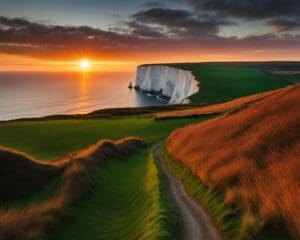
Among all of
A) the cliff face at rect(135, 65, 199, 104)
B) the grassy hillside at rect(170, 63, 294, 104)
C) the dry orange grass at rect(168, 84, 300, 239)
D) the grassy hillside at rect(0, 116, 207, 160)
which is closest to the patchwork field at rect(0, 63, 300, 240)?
the dry orange grass at rect(168, 84, 300, 239)

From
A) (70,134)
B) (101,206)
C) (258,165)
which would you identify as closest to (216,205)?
(258,165)

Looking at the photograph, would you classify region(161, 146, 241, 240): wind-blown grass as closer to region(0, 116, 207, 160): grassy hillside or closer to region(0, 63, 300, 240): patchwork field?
region(0, 63, 300, 240): patchwork field

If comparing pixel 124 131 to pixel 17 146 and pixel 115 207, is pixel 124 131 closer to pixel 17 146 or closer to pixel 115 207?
pixel 17 146

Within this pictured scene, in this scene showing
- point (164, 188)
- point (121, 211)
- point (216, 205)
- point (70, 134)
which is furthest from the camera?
point (70, 134)

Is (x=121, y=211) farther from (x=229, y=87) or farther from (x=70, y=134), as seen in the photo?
(x=229, y=87)

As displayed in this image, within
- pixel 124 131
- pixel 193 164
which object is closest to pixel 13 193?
pixel 193 164

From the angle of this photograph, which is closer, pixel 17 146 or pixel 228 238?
pixel 228 238

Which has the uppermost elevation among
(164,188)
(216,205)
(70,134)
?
(216,205)
